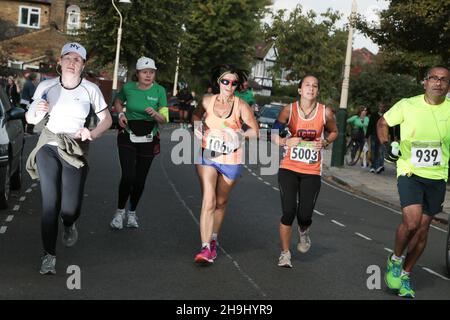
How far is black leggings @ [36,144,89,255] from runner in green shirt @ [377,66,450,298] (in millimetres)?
2750

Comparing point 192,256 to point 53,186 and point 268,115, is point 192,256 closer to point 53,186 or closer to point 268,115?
point 53,186

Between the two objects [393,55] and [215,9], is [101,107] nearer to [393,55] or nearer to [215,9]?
[393,55]

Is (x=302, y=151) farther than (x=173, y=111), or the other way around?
(x=173, y=111)

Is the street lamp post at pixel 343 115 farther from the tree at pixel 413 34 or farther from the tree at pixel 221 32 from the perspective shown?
the tree at pixel 221 32

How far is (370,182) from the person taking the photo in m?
21.5

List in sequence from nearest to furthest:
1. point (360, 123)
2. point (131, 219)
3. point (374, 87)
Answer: point (131, 219)
point (360, 123)
point (374, 87)

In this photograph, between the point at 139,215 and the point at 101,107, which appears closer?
the point at 101,107

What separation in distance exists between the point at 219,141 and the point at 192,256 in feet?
4.07

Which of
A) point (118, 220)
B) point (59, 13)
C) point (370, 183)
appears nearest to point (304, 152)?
point (118, 220)

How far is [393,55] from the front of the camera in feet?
74.3

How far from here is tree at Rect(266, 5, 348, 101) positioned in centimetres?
6919

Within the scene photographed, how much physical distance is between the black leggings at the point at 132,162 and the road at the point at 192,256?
52 cm
